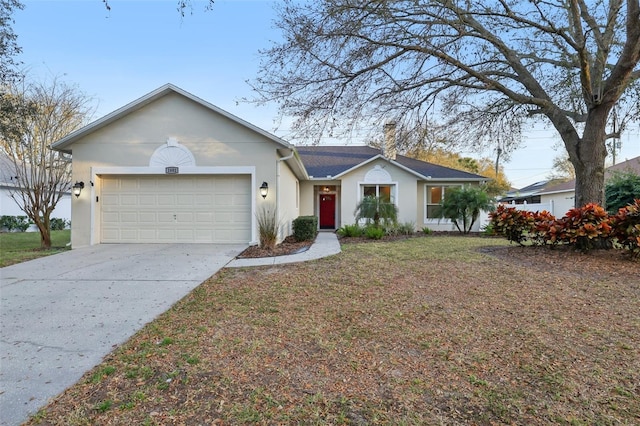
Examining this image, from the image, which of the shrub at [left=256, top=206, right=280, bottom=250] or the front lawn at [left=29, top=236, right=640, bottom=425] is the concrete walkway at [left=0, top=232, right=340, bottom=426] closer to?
the front lawn at [left=29, top=236, right=640, bottom=425]

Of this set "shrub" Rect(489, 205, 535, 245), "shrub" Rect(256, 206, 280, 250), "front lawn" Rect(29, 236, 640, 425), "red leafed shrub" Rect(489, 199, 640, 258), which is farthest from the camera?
"shrub" Rect(256, 206, 280, 250)

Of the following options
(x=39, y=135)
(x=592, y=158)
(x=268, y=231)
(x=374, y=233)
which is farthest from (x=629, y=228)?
(x=39, y=135)

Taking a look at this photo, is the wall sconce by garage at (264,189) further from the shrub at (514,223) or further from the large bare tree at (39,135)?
the shrub at (514,223)

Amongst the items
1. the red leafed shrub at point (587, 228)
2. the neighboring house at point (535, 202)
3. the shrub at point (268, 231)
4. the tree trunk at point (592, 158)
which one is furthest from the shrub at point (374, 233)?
the neighboring house at point (535, 202)

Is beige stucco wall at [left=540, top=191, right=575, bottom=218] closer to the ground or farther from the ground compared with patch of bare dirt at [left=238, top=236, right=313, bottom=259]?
farther from the ground

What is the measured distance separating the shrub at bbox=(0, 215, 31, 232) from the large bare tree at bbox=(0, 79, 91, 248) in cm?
826

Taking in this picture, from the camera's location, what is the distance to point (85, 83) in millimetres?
12641

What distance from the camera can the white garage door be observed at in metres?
10.7

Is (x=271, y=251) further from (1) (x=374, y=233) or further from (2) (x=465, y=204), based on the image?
(2) (x=465, y=204)

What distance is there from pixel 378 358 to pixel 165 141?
32.1 feet

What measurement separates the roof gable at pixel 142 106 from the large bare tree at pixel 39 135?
0.81m

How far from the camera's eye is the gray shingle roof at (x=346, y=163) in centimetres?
1606

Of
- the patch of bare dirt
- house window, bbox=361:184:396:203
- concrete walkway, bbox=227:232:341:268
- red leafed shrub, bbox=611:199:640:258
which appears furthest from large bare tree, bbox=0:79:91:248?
red leafed shrub, bbox=611:199:640:258

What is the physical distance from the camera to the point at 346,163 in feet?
56.7
